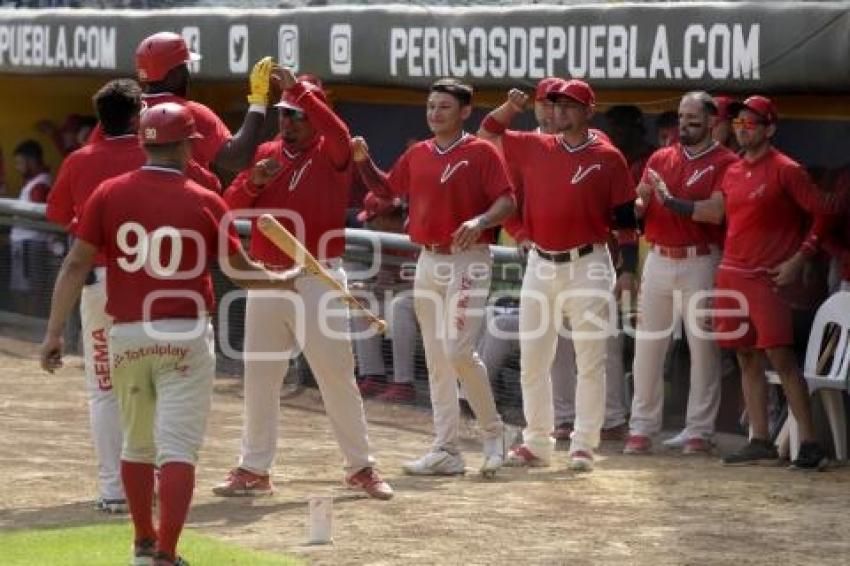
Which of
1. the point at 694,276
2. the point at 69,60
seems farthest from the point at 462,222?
the point at 69,60

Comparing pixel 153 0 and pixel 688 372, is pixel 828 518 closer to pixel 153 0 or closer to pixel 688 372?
pixel 688 372

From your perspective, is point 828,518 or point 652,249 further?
point 652,249

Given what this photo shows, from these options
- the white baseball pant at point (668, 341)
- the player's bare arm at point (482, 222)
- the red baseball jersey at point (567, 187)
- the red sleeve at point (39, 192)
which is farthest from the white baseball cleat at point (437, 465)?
the red sleeve at point (39, 192)

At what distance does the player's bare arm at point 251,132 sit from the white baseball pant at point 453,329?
4.20 feet

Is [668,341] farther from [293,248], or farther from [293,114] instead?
[293,248]

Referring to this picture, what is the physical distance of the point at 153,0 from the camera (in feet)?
55.5

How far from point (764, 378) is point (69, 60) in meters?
7.42

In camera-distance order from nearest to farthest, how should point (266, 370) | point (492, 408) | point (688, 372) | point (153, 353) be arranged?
point (153, 353)
point (266, 370)
point (492, 408)
point (688, 372)

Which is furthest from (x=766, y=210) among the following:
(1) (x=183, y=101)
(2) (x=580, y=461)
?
(1) (x=183, y=101)

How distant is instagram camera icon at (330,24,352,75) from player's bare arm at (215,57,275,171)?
4446mm

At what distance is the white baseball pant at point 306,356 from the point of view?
371 inches

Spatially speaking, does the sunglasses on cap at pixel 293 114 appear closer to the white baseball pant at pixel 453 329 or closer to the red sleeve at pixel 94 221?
the white baseball pant at pixel 453 329

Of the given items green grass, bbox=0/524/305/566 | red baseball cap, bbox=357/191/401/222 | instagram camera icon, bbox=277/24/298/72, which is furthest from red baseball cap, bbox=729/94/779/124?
instagram camera icon, bbox=277/24/298/72

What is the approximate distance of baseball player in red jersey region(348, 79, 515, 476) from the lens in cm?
1014
